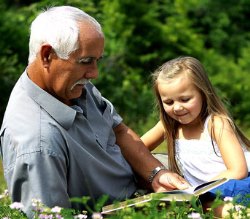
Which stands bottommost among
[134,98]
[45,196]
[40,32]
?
[134,98]

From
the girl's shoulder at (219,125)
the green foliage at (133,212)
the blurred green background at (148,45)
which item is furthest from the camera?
the blurred green background at (148,45)

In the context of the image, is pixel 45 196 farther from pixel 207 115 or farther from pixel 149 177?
pixel 207 115

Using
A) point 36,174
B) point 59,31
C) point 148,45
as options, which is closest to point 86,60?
point 59,31

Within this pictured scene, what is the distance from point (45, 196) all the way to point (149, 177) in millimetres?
906

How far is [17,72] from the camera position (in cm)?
823

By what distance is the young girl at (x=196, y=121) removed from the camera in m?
4.18

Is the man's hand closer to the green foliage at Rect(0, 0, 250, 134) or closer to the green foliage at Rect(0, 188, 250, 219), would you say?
the green foliage at Rect(0, 188, 250, 219)

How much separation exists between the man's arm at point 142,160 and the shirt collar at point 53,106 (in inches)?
27.1

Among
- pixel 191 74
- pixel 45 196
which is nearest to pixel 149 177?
pixel 191 74

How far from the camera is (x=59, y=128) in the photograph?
3.48 m

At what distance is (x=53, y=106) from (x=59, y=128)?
0.13 metres

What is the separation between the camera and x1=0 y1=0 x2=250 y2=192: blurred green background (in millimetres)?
8531

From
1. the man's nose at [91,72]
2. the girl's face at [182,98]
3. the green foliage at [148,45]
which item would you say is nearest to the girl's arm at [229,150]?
the girl's face at [182,98]

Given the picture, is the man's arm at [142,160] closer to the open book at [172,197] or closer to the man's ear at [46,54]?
the open book at [172,197]
